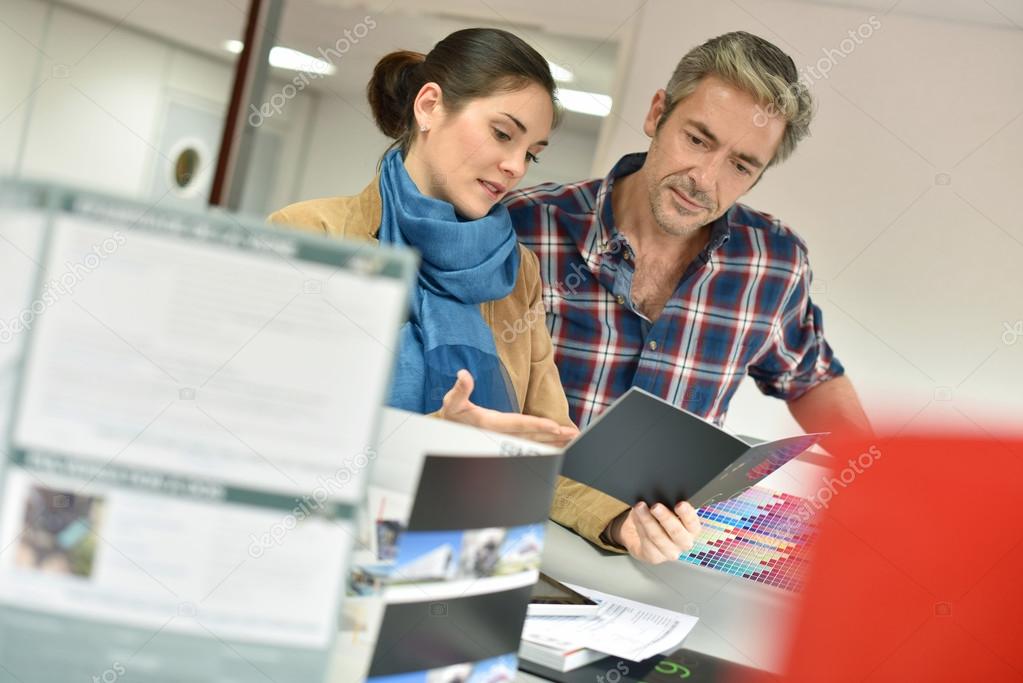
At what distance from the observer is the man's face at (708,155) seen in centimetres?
202

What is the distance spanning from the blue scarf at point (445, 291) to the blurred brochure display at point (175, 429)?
1076 mm

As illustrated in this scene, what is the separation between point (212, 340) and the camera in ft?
1.66

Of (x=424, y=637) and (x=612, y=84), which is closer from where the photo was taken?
(x=424, y=637)

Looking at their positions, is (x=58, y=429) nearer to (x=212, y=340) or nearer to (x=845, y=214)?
(x=212, y=340)

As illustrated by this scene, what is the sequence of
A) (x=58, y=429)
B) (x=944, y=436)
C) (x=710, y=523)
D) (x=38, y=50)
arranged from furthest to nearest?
(x=38, y=50) < (x=710, y=523) < (x=944, y=436) < (x=58, y=429)

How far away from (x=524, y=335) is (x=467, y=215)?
0.81 feet

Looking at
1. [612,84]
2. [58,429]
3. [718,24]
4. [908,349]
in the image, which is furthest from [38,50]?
[58,429]

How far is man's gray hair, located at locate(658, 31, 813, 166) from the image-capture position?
206cm

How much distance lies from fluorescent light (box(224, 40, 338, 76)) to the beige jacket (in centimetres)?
166

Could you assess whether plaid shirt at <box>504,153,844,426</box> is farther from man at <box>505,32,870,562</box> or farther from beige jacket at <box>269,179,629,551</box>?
beige jacket at <box>269,179,629,551</box>

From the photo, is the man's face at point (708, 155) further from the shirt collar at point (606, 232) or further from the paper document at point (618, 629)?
the paper document at point (618, 629)

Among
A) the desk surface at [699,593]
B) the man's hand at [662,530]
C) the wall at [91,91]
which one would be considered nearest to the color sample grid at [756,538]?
the desk surface at [699,593]

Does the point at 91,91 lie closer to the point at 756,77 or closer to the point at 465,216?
the point at 465,216

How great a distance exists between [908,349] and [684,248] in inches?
52.3
